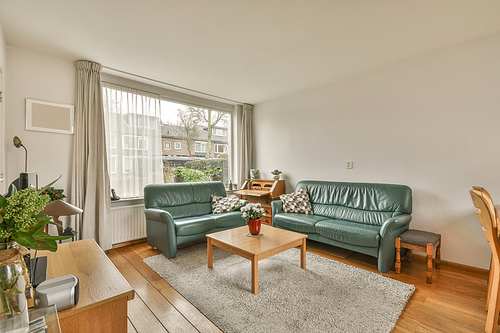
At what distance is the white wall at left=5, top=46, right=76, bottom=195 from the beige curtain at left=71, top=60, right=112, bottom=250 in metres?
0.14

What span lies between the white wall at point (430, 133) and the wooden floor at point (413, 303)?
1.46ft

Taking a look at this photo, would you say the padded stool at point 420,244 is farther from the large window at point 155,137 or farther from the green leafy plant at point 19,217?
the large window at point 155,137

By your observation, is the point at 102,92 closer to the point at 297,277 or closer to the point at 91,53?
the point at 91,53

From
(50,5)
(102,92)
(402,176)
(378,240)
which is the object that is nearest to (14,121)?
(102,92)

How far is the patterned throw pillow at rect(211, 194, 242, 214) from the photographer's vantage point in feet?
13.0

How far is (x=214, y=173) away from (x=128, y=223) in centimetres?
188

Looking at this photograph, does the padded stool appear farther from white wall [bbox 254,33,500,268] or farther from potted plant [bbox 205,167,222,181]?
potted plant [bbox 205,167,222,181]

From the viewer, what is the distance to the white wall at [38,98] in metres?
2.87

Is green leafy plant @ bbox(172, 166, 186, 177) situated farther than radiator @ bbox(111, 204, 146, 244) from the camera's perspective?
Yes

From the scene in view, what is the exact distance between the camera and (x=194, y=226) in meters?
3.29

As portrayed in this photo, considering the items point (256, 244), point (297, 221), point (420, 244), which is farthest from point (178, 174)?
point (420, 244)

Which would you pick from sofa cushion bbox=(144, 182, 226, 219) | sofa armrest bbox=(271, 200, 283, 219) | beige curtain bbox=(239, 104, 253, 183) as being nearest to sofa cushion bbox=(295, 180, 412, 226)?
sofa armrest bbox=(271, 200, 283, 219)

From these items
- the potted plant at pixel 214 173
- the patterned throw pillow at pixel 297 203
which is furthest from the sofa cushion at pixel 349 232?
the potted plant at pixel 214 173

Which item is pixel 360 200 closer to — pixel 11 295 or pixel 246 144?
pixel 246 144
